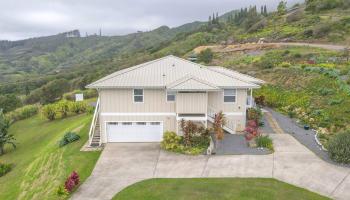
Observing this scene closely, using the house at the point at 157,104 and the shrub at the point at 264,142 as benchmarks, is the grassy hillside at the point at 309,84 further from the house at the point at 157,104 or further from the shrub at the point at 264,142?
the house at the point at 157,104

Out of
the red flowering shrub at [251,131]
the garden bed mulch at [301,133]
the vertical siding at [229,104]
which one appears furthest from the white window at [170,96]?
the garden bed mulch at [301,133]

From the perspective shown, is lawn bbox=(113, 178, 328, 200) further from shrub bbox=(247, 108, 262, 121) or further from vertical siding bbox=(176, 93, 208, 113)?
shrub bbox=(247, 108, 262, 121)

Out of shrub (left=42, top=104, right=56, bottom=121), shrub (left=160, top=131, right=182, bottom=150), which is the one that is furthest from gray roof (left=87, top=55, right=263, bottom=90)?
shrub (left=42, top=104, right=56, bottom=121)

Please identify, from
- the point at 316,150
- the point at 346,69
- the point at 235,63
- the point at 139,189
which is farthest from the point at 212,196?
the point at 235,63

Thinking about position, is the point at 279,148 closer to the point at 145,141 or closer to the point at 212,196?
the point at 212,196

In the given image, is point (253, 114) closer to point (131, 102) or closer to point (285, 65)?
point (131, 102)

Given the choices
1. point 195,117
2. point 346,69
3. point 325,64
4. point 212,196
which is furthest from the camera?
point 325,64

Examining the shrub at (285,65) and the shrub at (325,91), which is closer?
the shrub at (325,91)
